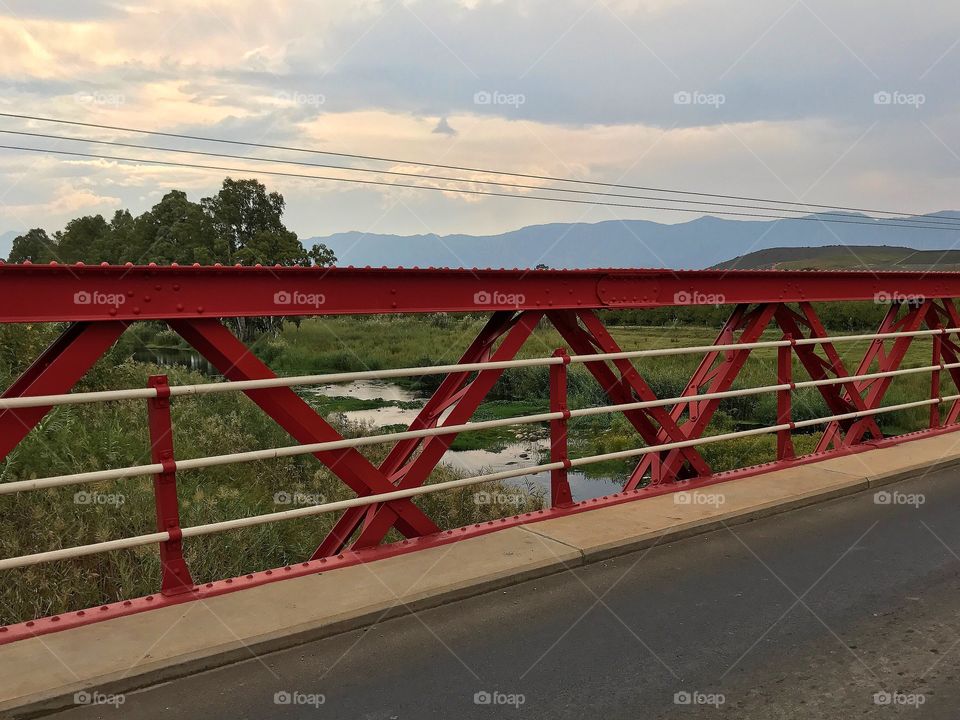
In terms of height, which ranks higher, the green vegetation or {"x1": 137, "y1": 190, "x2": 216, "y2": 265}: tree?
{"x1": 137, "y1": 190, "x2": 216, "y2": 265}: tree

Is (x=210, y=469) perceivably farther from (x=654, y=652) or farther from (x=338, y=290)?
(x=654, y=652)

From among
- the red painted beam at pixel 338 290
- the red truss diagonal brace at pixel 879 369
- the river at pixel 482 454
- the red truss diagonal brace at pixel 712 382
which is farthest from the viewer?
the river at pixel 482 454

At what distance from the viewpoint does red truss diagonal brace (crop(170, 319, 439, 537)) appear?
15.1ft

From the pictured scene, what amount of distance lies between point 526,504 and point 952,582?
7.08m

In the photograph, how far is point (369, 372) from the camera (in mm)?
4250

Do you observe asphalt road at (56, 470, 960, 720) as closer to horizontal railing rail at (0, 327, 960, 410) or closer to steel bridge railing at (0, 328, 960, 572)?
steel bridge railing at (0, 328, 960, 572)

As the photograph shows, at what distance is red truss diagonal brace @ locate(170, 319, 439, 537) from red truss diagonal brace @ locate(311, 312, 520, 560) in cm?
45

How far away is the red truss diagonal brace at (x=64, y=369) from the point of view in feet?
13.7

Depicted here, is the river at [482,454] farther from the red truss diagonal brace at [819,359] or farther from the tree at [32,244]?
the tree at [32,244]

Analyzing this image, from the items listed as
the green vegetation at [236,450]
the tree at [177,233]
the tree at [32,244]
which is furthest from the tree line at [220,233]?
the tree at [32,244]

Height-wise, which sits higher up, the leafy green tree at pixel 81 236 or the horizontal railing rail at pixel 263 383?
the leafy green tree at pixel 81 236

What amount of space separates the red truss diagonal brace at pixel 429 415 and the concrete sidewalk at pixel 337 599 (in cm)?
81

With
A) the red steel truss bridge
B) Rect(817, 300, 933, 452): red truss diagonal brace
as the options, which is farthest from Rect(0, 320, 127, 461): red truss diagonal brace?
Rect(817, 300, 933, 452): red truss diagonal brace

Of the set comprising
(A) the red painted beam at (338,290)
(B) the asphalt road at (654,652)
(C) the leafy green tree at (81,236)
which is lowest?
(B) the asphalt road at (654,652)
